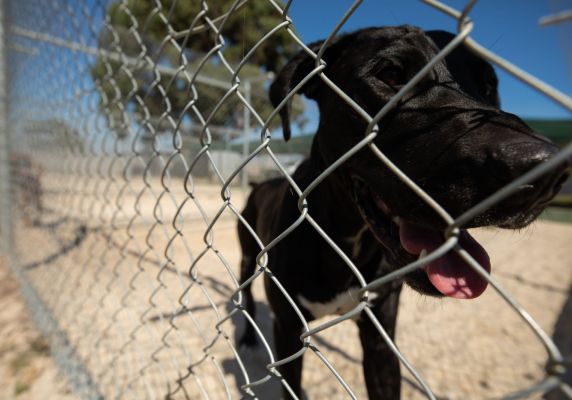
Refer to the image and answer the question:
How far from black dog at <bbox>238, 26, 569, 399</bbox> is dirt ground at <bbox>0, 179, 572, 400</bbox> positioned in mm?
356

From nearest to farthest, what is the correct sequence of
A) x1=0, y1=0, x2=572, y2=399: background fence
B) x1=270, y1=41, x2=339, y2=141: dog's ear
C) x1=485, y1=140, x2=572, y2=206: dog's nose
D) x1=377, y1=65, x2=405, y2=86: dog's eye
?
x1=485, y1=140, x2=572, y2=206: dog's nose < x1=377, y1=65, x2=405, y2=86: dog's eye < x1=0, y1=0, x2=572, y2=399: background fence < x1=270, y1=41, x2=339, y2=141: dog's ear

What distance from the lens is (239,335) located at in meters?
2.98

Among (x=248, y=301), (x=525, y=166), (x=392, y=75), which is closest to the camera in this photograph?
(x=525, y=166)

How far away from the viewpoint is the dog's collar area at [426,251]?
29.1 inches

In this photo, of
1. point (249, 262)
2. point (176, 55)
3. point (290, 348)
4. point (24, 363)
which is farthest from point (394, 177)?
point (24, 363)

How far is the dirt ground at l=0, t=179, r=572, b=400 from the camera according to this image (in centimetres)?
189

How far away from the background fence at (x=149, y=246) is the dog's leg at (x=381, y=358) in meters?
0.24

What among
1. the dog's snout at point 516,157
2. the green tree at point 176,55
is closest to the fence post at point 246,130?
the green tree at point 176,55

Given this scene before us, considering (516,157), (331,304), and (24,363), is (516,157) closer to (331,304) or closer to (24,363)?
(331,304)

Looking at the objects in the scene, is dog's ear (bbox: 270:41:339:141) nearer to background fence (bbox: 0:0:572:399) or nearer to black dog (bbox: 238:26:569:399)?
black dog (bbox: 238:26:569:399)

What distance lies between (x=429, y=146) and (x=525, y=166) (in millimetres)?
238

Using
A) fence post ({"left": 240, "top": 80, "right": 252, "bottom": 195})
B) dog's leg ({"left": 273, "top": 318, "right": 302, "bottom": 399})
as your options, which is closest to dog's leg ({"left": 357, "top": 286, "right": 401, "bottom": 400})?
dog's leg ({"left": 273, "top": 318, "right": 302, "bottom": 399})

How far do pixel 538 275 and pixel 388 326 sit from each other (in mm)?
4541

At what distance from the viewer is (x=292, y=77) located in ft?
4.44
